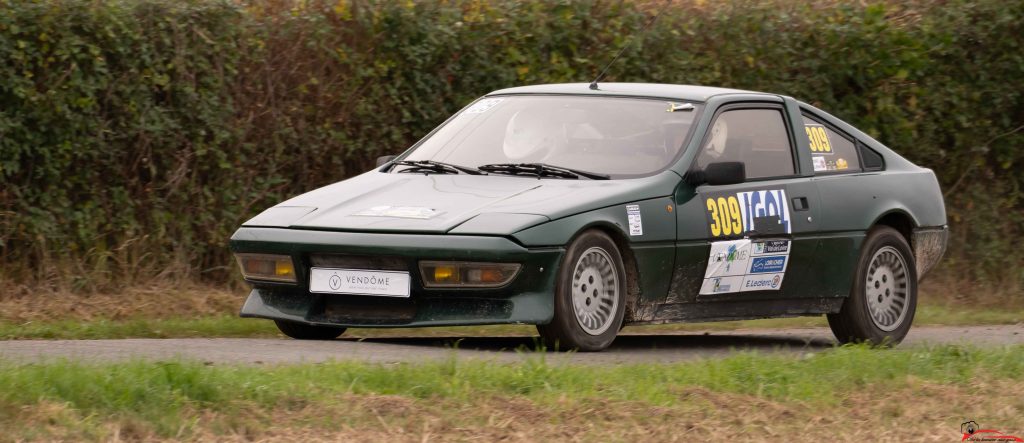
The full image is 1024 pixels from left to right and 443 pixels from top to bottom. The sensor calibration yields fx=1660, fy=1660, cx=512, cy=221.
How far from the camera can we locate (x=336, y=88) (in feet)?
41.0

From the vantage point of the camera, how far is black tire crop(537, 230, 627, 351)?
8000 mm

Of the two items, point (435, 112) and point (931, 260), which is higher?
point (435, 112)

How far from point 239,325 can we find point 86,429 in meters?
4.58

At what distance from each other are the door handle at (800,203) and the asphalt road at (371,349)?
83 centimetres

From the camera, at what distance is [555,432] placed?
5910 mm

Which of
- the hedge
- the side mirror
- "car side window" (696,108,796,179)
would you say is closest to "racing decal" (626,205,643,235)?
the side mirror

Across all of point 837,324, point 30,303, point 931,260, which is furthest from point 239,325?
point 931,260

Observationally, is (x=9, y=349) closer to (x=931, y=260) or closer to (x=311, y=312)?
(x=311, y=312)

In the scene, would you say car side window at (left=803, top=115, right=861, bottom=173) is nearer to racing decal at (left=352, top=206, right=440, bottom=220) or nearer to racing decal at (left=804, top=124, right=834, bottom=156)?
racing decal at (left=804, top=124, right=834, bottom=156)

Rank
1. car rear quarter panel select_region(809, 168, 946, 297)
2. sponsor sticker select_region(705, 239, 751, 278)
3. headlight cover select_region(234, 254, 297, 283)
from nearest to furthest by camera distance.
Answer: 1. headlight cover select_region(234, 254, 297, 283)
2. sponsor sticker select_region(705, 239, 751, 278)
3. car rear quarter panel select_region(809, 168, 946, 297)

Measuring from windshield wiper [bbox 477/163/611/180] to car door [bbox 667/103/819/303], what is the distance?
499 mm

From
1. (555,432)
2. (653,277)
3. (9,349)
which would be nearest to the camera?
(555,432)

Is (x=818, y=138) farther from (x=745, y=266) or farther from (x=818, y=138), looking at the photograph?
(x=745, y=266)

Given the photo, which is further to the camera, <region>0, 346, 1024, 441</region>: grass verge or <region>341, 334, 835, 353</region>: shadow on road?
<region>341, 334, 835, 353</region>: shadow on road
